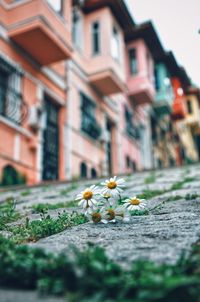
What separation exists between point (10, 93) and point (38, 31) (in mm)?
1796

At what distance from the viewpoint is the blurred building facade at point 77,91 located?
34.4ft

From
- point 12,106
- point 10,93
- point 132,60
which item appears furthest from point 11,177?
point 132,60

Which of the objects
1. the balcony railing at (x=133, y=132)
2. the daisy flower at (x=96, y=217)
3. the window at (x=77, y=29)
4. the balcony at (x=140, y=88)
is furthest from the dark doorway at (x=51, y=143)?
the daisy flower at (x=96, y=217)

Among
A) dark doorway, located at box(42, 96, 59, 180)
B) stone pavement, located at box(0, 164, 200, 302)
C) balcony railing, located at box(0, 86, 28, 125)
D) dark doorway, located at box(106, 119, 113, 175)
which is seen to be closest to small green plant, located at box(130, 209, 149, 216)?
stone pavement, located at box(0, 164, 200, 302)

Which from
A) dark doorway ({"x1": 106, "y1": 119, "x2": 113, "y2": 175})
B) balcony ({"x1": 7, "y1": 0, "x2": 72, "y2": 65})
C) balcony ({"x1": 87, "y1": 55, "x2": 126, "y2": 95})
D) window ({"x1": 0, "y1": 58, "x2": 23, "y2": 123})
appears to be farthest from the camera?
dark doorway ({"x1": 106, "y1": 119, "x2": 113, "y2": 175})

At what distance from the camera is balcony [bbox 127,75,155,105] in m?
18.4

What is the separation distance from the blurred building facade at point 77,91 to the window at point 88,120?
0.04m

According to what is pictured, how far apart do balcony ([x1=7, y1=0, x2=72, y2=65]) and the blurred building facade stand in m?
0.03

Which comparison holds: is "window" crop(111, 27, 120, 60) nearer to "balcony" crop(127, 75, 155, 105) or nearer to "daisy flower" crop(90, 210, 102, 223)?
"balcony" crop(127, 75, 155, 105)

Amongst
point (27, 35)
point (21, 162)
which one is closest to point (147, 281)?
point (21, 162)

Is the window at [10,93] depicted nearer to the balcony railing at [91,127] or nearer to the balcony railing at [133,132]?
the balcony railing at [91,127]

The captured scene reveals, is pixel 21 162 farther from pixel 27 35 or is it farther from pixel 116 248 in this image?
pixel 116 248

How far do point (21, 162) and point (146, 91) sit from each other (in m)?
9.66

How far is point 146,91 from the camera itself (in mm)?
18359
